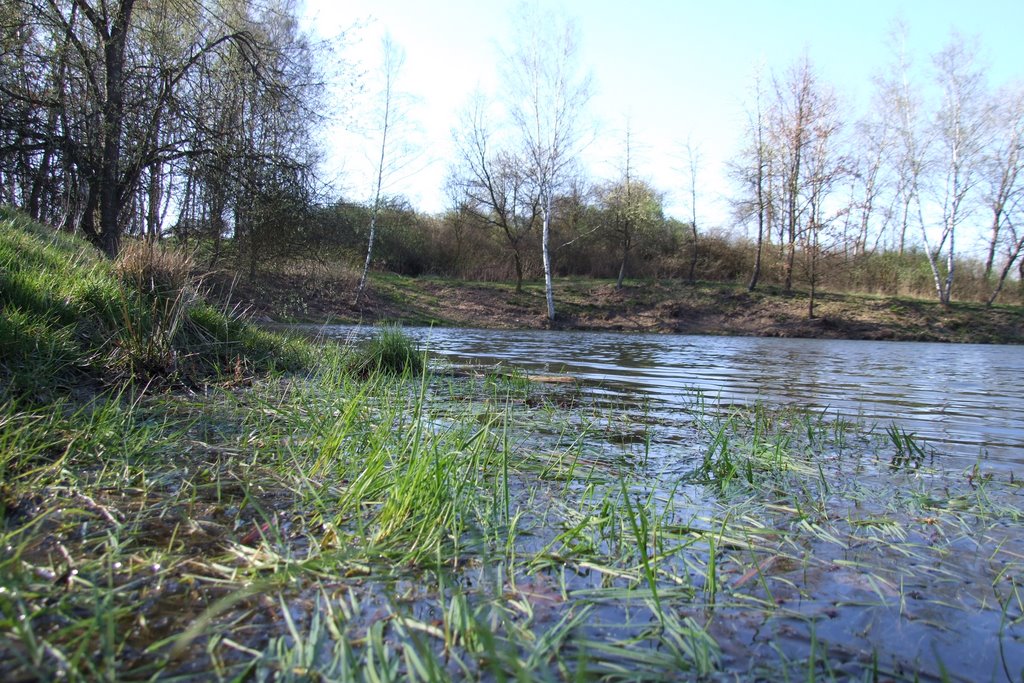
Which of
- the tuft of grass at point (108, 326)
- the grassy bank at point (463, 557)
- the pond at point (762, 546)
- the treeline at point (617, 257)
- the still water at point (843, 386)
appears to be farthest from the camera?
the treeline at point (617, 257)

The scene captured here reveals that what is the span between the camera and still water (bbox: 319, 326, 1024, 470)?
5.01 metres

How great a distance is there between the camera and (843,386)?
8305 mm

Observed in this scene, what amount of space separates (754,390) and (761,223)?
26.6m

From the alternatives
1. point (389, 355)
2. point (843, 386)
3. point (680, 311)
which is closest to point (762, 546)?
point (389, 355)

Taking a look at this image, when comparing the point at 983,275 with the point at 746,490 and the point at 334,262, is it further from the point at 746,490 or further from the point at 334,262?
the point at 746,490

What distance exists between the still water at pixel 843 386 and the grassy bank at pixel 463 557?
1212mm

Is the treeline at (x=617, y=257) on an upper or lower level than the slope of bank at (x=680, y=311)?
upper

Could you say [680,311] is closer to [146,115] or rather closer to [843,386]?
[843,386]

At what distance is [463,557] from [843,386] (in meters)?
7.86

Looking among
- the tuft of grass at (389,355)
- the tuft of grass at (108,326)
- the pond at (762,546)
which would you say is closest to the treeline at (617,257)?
the tuft of grass at (389,355)

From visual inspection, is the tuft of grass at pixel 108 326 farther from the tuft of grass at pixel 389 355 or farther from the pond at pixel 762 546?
the pond at pixel 762 546

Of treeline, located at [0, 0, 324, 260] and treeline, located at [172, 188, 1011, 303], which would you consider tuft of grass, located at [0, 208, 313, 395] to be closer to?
treeline, located at [0, 0, 324, 260]

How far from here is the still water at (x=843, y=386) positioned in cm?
→ 501

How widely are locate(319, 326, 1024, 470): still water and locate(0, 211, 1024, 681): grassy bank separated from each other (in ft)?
3.98
